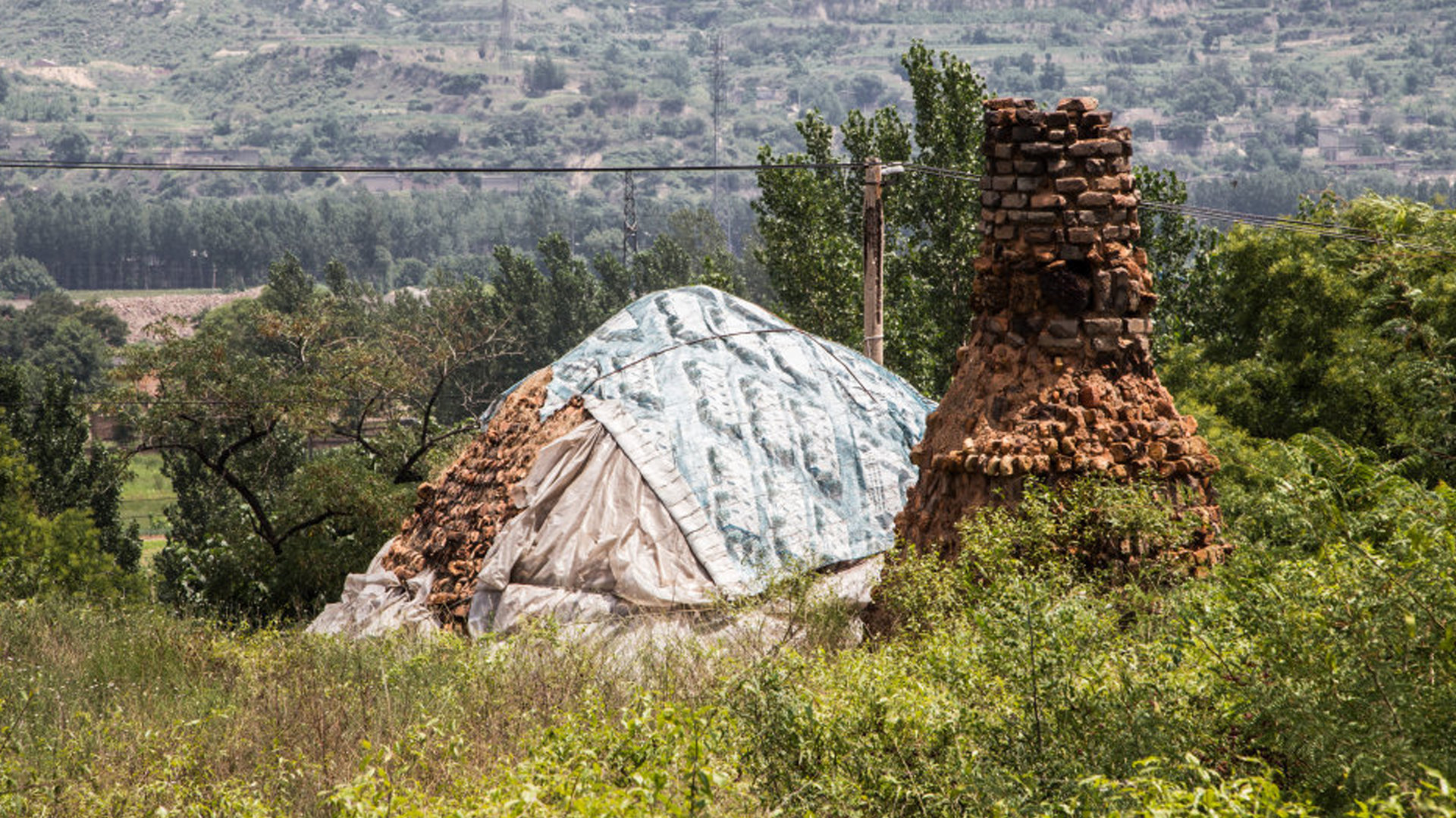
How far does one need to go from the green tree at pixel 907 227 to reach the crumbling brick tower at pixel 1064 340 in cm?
1372

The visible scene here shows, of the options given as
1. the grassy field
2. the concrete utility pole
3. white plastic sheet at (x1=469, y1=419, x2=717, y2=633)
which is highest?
the concrete utility pole

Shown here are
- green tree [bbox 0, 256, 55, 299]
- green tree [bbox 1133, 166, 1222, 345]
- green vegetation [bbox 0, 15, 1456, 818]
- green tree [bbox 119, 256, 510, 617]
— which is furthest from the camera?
green tree [bbox 0, 256, 55, 299]

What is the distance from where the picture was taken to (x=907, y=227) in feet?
85.6

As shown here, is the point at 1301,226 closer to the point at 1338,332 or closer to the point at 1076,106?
the point at 1338,332

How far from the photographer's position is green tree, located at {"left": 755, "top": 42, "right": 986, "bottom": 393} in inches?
945

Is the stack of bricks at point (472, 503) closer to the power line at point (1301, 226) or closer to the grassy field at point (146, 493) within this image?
the power line at point (1301, 226)

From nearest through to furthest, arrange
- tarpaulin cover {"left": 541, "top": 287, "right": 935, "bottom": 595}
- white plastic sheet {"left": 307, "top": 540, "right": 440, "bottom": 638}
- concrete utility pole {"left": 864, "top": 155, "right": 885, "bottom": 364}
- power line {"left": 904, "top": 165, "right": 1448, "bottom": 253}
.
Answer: white plastic sheet {"left": 307, "top": 540, "right": 440, "bottom": 638}, tarpaulin cover {"left": 541, "top": 287, "right": 935, "bottom": 595}, power line {"left": 904, "top": 165, "right": 1448, "bottom": 253}, concrete utility pole {"left": 864, "top": 155, "right": 885, "bottom": 364}

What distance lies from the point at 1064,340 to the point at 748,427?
374cm

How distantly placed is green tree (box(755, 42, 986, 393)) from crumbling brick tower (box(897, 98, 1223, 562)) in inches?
540

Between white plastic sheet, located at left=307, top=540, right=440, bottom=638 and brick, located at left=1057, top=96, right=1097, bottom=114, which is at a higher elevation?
brick, located at left=1057, top=96, right=1097, bottom=114

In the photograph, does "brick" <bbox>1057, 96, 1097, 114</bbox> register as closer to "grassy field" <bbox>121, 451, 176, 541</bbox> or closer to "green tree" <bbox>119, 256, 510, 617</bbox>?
"green tree" <bbox>119, 256, 510, 617</bbox>

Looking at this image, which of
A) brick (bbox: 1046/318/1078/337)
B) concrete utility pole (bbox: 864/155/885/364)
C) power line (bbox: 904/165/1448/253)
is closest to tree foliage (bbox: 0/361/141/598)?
concrete utility pole (bbox: 864/155/885/364)

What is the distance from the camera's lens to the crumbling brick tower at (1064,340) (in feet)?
30.0

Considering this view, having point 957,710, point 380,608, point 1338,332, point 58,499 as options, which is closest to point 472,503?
point 380,608
